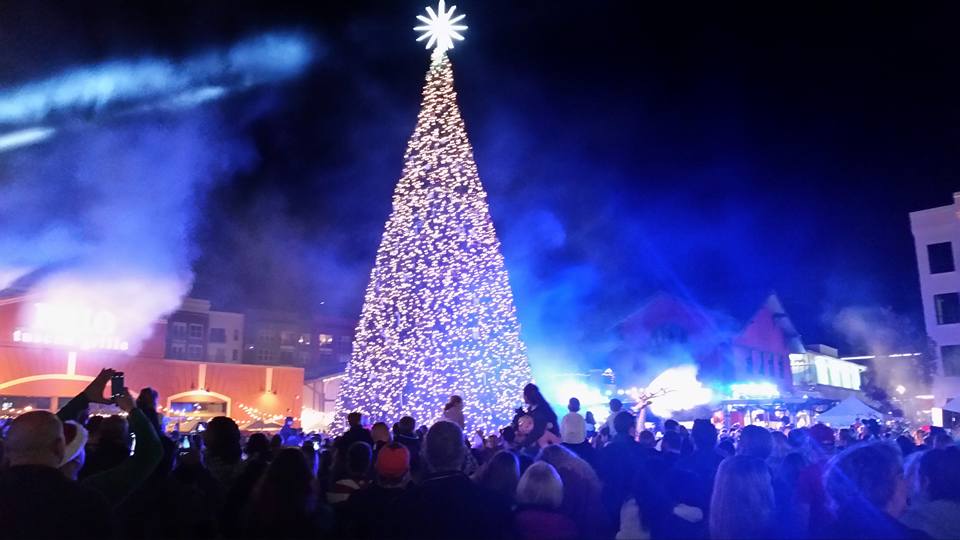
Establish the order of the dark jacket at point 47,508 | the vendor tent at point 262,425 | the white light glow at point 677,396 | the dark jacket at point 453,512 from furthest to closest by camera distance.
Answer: the vendor tent at point 262,425 → the white light glow at point 677,396 → the dark jacket at point 453,512 → the dark jacket at point 47,508

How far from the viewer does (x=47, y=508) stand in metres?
2.88

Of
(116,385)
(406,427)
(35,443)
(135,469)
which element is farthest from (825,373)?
(35,443)

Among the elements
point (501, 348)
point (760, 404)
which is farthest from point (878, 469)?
point (760, 404)

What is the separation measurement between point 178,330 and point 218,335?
3191mm

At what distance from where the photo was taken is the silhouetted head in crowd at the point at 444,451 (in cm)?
383

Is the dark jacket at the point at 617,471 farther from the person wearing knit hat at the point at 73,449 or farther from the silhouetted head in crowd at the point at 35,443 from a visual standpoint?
the silhouetted head in crowd at the point at 35,443

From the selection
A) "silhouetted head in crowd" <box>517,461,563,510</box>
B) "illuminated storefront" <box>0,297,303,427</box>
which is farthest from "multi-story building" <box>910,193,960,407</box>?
"silhouetted head in crowd" <box>517,461,563,510</box>

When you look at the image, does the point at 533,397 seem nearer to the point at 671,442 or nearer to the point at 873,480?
the point at 671,442

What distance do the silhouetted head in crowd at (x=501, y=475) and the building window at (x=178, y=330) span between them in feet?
121

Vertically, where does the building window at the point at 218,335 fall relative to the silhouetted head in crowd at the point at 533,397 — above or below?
above

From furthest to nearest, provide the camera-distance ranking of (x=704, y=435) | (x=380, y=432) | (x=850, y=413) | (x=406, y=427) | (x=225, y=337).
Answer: (x=225, y=337) < (x=850, y=413) < (x=406, y=427) < (x=380, y=432) < (x=704, y=435)

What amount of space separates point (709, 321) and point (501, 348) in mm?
25999

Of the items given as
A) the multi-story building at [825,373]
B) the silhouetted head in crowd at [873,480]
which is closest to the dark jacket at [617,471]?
the silhouetted head in crowd at [873,480]

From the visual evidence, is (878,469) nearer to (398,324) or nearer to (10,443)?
(10,443)
